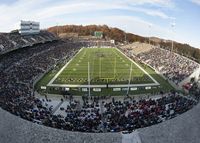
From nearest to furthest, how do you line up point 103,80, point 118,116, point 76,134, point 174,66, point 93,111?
point 76,134 < point 118,116 < point 93,111 < point 103,80 < point 174,66

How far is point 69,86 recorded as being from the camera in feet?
134

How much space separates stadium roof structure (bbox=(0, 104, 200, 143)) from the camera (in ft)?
68.3

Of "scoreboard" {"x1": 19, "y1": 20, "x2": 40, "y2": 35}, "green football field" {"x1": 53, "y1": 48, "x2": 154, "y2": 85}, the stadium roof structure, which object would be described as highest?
"scoreboard" {"x1": 19, "y1": 20, "x2": 40, "y2": 35}

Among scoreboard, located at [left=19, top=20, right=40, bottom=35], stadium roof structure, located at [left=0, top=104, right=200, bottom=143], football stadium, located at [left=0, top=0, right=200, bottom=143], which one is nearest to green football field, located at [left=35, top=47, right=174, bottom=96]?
football stadium, located at [left=0, top=0, right=200, bottom=143]

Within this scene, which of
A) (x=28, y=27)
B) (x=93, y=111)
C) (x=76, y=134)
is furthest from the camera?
(x=28, y=27)

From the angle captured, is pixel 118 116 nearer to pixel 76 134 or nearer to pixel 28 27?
pixel 76 134

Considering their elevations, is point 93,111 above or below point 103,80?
above

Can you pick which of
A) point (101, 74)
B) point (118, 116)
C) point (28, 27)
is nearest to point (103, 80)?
point (101, 74)

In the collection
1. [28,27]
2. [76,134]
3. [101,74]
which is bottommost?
[101,74]

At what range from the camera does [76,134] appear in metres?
21.4

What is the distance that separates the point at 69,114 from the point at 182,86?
17.1m

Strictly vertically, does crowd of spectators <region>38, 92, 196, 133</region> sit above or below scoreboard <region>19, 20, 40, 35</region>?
below

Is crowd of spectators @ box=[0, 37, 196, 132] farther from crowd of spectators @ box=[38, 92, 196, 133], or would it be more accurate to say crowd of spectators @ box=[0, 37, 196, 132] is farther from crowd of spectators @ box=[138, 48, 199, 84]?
crowd of spectators @ box=[138, 48, 199, 84]

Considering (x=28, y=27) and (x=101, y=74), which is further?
(x=28, y=27)
